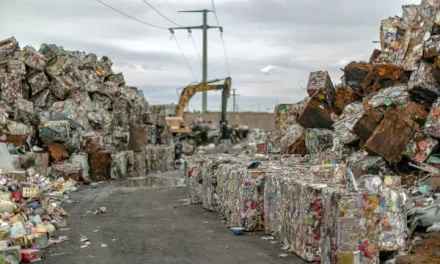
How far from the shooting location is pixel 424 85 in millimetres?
7961

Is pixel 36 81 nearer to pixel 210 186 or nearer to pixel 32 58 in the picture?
pixel 32 58

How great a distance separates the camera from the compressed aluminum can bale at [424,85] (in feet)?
26.0

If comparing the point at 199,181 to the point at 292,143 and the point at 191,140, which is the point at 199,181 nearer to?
the point at 292,143

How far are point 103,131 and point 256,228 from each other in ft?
39.2

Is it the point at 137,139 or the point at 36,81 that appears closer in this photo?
the point at 36,81

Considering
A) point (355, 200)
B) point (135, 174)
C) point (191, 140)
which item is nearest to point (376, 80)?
point (355, 200)

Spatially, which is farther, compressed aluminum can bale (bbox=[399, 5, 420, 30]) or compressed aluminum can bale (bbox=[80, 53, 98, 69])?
compressed aluminum can bale (bbox=[80, 53, 98, 69])

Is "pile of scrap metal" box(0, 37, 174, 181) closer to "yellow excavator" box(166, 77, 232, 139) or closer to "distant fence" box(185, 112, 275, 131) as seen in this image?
"yellow excavator" box(166, 77, 232, 139)

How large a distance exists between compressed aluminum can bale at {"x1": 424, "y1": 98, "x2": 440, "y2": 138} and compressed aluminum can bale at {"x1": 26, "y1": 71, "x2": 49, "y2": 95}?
13.6 meters

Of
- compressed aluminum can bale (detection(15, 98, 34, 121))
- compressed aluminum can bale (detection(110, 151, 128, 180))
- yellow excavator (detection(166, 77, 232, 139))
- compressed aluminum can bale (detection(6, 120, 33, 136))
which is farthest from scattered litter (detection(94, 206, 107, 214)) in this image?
yellow excavator (detection(166, 77, 232, 139))

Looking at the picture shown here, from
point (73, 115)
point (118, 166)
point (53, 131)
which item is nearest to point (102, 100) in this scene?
point (73, 115)

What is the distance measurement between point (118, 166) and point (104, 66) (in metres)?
7.37

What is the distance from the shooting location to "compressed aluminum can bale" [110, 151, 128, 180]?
57.8ft

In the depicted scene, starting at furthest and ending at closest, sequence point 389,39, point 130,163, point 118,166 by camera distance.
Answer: point 130,163 → point 118,166 → point 389,39
